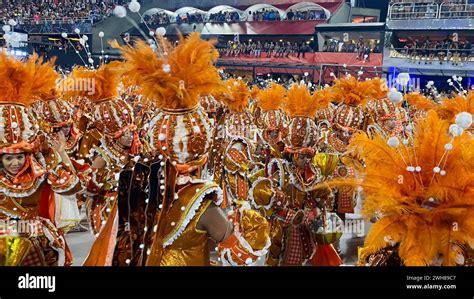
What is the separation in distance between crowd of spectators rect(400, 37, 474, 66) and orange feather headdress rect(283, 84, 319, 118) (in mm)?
15901

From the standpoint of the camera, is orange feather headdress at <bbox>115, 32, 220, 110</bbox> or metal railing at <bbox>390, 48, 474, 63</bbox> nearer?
orange feather headdress at <bbox>115, 32, 220, 110</bbox>

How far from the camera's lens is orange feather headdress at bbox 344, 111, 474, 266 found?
2.40 m

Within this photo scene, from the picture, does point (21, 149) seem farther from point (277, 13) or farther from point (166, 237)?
point (277, 13)

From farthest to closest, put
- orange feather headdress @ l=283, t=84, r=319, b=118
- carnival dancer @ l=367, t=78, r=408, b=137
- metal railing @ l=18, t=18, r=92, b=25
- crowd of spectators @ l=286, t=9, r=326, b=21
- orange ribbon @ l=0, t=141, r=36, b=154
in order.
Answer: metal railing @ l=18, t=18, r=92, b=25 < crowd of spectators @ l=286, t=9, r=326, b=21 < carnival dancer @ l=367, t=78, r=408, b=137 < orange feather headdress @ l=283, t=84, r=319, b=118 < orange ribbon @ l=0, t=141, r=36, b=154

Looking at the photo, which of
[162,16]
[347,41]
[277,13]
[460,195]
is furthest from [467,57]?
[460,195]

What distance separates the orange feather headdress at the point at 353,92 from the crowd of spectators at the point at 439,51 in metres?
13.1

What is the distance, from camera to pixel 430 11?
835 inches

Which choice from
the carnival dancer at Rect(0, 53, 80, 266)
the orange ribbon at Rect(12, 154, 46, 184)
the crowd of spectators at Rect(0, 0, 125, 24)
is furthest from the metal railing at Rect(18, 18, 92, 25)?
the orange ribbon at Rect(12, 154, 46, 184)

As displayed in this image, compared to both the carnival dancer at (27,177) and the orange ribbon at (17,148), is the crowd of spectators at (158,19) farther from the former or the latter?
the orange ribbon at (17,148)

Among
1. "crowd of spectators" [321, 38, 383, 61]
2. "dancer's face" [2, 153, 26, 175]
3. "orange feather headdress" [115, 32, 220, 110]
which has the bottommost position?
"dancer's face" [2, 153, 26, 175]

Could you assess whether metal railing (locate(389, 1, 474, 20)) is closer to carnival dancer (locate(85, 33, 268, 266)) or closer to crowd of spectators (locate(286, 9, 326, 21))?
crowd of spectators (locate(286, 9, 326, 21))

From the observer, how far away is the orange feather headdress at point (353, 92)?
748 cm

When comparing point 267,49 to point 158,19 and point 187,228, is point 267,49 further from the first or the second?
point 187,228

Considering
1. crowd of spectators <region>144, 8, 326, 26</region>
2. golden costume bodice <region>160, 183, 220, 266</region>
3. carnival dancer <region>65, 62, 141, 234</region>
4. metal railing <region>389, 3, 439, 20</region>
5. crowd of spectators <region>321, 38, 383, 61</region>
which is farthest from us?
crowd of spectators <region>144, 8, 326, 26</region>
